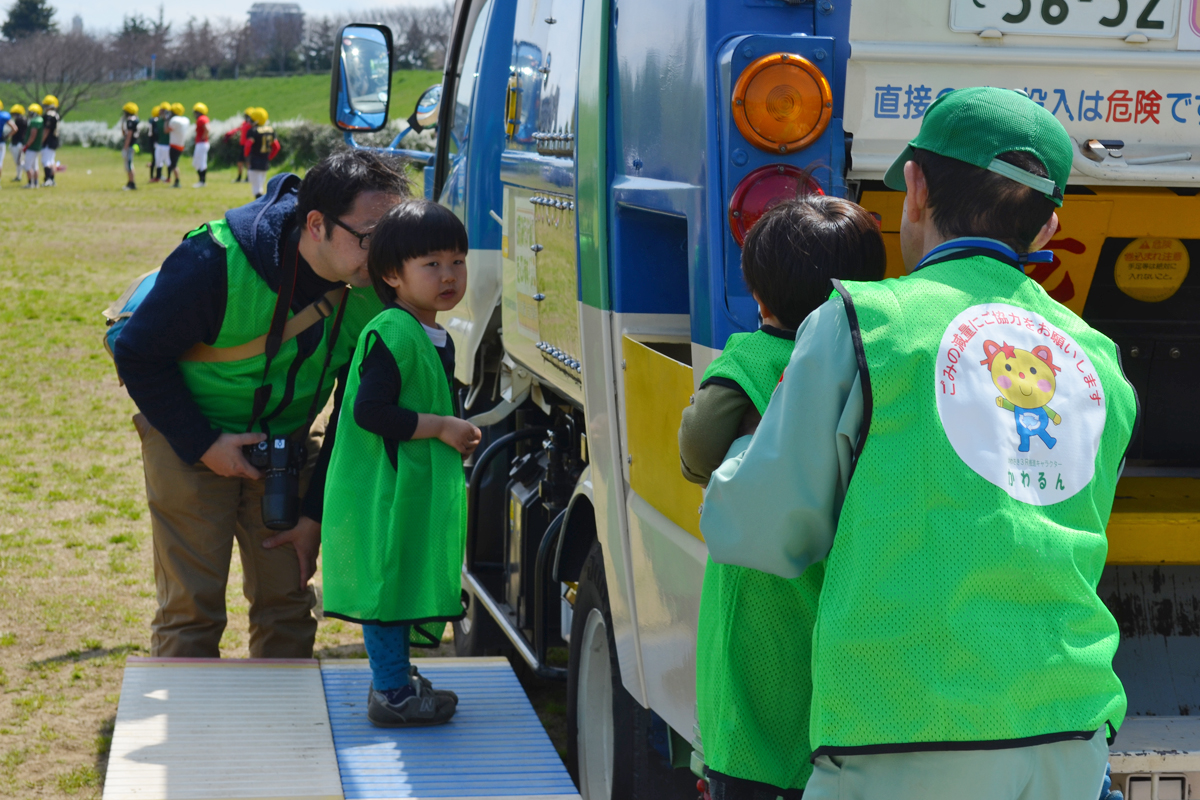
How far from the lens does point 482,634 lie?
475 centimetres

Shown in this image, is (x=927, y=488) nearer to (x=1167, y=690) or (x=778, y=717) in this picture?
(x=778, y=717)

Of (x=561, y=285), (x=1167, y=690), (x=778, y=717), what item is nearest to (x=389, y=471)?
(x=561, y=285)

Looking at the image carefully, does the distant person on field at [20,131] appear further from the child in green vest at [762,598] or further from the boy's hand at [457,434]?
the child in green vest at [762,598]

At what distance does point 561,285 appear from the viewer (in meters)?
3.31

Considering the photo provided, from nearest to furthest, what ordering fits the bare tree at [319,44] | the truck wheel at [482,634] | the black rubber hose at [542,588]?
the black rubber hose at [542,588] → the truck wheel at [482,634] → the bare tree at [319,44]

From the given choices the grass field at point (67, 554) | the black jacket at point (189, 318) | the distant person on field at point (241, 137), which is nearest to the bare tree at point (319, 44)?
the distant person on field at point (241, 137)

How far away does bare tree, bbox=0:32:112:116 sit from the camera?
2975 inches

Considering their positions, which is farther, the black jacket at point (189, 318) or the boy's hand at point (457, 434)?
the black jacket at point (189, 318)

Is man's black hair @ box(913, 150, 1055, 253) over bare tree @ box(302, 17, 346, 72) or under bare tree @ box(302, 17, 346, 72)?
under

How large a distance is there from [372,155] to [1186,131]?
2.21 m

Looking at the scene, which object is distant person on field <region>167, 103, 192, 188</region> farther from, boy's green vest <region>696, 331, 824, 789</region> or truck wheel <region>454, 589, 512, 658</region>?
boy's green vest <region>696, 331, 824, 789</region>

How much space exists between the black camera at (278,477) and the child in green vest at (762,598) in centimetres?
217

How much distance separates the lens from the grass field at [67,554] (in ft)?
14.4

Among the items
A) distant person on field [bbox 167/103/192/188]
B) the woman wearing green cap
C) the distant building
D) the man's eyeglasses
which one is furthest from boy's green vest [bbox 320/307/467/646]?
the distant building
